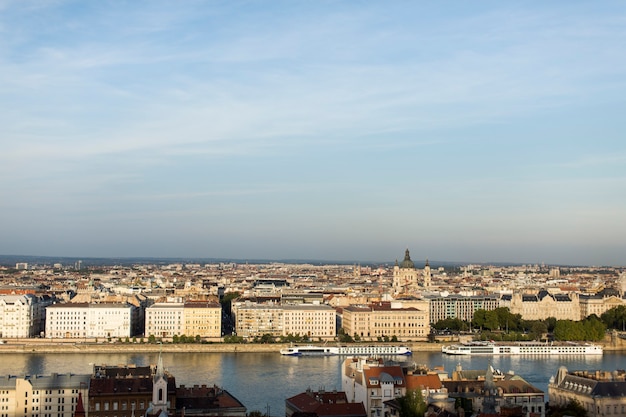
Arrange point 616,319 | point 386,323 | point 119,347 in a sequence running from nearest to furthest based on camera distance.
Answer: point 119,347
point 386,323
point 616,319

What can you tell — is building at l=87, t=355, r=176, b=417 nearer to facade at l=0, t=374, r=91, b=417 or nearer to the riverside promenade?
facade at l=0, t=374, r=91, b=417

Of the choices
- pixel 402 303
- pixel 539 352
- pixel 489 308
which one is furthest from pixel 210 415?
pixel 489 308

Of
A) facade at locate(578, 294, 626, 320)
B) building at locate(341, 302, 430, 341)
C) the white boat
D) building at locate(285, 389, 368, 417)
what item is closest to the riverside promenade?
the white boat

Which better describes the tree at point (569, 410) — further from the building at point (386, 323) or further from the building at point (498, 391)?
the building at point (386, 323)

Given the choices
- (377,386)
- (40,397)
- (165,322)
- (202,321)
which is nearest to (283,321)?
(202,321)

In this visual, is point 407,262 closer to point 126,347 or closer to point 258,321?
point 258,321

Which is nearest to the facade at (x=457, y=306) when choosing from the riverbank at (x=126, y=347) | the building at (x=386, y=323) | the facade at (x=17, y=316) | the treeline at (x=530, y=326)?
the treeline at (x=530, y=326)
